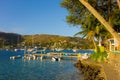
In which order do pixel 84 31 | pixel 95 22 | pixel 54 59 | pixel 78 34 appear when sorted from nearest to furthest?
pixel 95 22 → pixel 84 31 → pixel 78 34 → pixel 54 59

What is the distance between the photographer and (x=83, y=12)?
3506 centimetres

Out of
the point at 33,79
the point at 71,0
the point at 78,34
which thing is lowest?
the point at 33,79

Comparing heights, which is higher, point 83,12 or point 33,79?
point 83,12

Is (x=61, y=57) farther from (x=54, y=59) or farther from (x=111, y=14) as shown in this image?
(x=111, y=14)

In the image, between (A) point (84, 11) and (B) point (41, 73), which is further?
(B) point (41, 73)

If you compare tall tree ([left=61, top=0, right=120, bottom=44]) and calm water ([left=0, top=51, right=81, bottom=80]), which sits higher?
tall tree ([left=61, top=0, right=120, bottom=44])

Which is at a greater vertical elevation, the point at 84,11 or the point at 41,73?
the point at 84,11

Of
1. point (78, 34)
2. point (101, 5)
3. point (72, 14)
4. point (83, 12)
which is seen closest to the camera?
point (101, 5)

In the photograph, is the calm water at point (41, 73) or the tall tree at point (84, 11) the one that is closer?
the tall tree at point (84, 11)

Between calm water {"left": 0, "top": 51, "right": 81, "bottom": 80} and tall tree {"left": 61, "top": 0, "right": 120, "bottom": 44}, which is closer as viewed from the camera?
tall tree {"left": 61, "top": 0, "right": 120, "bottom": 44}

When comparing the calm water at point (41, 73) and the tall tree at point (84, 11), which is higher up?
the tall tree at point (84, 11)

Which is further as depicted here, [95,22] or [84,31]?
[84,31]

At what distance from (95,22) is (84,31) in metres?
7.25

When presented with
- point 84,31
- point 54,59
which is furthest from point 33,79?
point 54,59
